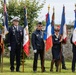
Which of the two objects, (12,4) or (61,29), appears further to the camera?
(12,4)

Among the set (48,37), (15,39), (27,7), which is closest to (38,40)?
(48,37)

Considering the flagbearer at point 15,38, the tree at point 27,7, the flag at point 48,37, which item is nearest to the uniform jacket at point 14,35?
the flagbearer at point 15,38

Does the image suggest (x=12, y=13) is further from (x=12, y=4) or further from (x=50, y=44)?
(x=50, y=44)

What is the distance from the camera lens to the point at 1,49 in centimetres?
1766

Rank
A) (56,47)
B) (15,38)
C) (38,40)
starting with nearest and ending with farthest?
(15,38)
(38,40)
(56,47)

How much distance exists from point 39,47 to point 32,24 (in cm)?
596

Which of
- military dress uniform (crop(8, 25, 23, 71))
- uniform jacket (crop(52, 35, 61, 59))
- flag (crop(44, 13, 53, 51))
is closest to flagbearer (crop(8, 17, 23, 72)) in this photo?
military dress uniform (crop(8, 25, 23, 71))

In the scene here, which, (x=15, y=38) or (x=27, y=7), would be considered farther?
(x=27, y=7)

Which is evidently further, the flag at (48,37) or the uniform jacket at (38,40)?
the flag at (48,37)

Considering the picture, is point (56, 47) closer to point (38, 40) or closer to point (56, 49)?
point (56, 49)

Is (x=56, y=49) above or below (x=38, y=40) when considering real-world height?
below

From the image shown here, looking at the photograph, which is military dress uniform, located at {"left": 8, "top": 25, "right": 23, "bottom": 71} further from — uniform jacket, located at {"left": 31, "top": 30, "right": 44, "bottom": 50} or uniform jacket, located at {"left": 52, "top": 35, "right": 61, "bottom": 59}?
uniform jacket, located at {"left": 52, "top": 35, "right": 61, "bottom": 59}

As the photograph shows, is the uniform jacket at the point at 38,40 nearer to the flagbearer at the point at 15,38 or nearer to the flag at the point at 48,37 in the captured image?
the flag at the point at 48,37

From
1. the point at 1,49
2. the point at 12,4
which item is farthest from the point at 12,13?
the point at 1,49
